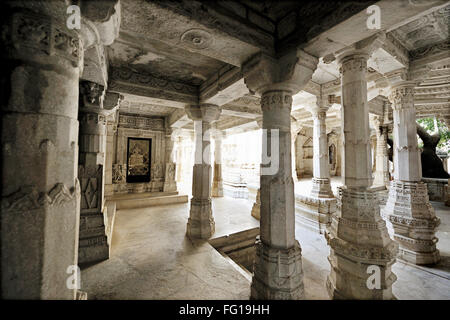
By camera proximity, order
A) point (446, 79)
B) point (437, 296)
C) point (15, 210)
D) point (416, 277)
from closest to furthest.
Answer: point (15, 210)
point (437, 296)
point (416, 277)
point (446, 79)

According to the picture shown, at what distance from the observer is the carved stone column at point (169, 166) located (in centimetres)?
905

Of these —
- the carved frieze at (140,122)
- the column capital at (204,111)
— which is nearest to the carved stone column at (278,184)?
the column capital at (204,111)

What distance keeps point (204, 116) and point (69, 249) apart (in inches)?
148

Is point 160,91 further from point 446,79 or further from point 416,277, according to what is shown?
point 446,79

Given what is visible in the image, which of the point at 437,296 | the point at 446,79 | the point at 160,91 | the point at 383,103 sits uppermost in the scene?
the point at 383,103

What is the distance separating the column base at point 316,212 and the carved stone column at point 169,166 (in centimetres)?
600

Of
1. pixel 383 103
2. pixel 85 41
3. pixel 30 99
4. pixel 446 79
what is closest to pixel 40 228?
pixel 30 99

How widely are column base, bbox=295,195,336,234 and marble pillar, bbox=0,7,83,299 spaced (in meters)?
6.37

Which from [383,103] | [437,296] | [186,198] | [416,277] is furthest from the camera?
[383,103]

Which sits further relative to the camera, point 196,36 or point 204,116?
point 204,116

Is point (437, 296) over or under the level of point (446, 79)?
under

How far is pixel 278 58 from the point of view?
2459mm

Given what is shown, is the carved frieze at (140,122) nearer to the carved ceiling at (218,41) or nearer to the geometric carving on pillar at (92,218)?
the carved ceiling at (218,41)

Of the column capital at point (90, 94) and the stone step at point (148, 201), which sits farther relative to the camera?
the stone step at point (148, 201)
